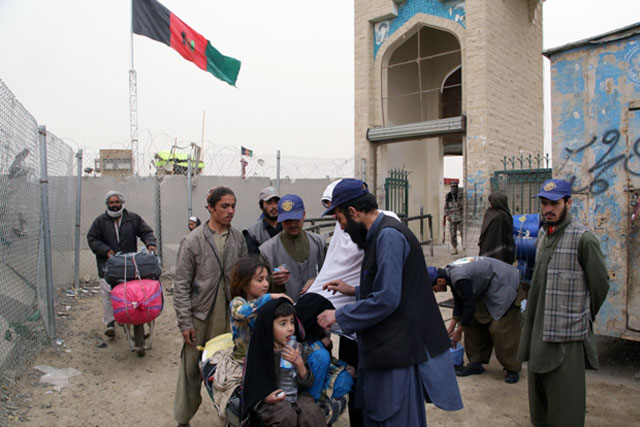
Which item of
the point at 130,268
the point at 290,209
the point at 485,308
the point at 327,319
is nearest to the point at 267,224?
the point at 290,209

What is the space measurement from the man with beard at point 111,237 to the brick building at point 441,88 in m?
7.53

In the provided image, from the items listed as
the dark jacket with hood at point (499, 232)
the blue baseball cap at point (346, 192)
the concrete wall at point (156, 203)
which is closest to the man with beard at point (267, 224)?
the blue baseball cap at point (346, 192)

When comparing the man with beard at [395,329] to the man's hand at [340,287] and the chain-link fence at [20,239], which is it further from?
the chain-link fence at [20,239]

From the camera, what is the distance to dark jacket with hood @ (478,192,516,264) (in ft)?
19.1

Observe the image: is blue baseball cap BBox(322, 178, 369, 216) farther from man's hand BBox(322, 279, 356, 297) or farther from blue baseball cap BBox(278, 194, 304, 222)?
blue baseball cap BBox(278, 194, 304, 222)

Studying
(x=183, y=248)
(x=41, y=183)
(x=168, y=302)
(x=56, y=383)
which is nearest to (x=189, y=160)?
(x=168, y=302)

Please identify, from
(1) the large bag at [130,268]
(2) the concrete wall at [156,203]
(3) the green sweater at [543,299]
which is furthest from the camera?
(2) the concrete wall at [156,203]

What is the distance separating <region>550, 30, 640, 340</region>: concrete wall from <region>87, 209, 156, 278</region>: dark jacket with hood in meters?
5.13

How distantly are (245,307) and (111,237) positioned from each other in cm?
387

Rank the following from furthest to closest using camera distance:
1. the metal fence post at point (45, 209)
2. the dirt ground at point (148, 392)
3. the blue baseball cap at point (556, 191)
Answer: the metal fence post at point (45, 209)
the dirt ground at point (148, 392)
the blue baseball cap at point (556, 191)

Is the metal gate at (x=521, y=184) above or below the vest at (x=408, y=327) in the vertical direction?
above

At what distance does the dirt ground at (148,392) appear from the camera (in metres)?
3.78

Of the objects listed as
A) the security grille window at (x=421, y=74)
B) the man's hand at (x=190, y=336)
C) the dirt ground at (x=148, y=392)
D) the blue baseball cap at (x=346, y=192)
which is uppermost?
the security grille window at (x=421, y=74)

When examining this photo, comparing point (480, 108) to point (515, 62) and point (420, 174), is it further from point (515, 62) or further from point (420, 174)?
point (420, 174)
